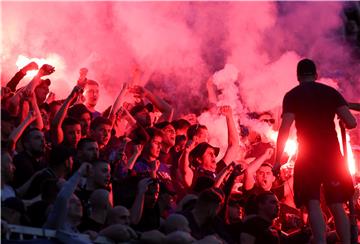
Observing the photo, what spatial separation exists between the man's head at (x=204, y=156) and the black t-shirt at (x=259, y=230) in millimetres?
1307

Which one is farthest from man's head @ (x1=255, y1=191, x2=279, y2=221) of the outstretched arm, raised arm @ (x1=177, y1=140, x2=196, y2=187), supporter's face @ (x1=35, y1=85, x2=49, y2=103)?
the outstretched arm

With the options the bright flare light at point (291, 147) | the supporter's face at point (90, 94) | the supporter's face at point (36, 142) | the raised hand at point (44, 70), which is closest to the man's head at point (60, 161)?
Answer: the supporter's face at point (36, 142)

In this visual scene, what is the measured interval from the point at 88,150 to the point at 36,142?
525 mm

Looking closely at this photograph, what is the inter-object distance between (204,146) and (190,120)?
1.21 meters

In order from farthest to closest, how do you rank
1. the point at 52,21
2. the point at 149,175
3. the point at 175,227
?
the point at 52,21, the point at 149,175, the point at 175,227

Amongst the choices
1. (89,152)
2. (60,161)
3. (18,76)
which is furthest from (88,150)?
(18,76)

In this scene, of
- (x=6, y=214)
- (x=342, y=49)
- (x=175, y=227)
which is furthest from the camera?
(x=342, y=49)

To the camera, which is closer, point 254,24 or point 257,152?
point 257,152

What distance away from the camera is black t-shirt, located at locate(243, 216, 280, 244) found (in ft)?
30.3

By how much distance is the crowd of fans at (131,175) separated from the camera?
8.23m

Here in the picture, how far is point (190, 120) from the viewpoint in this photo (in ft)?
38.5

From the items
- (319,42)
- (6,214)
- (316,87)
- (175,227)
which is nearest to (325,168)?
(316,87)

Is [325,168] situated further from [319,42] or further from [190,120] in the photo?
[319,42]

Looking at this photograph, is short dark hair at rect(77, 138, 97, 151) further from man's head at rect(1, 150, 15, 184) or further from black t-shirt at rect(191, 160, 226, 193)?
black t-shirt at rect(191, 160, 226, 193)
